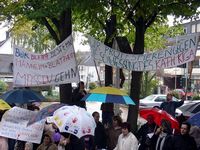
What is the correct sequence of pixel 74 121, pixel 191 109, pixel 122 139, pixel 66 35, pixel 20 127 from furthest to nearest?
pixel 66 35, pixel 191 109, pixel 20 127, pixel 122 139, pixel 74 121

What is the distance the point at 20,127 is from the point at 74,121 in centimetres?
191

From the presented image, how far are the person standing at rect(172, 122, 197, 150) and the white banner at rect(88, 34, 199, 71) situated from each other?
2.16m

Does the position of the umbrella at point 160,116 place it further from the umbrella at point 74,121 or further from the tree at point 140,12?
the tree at point 140,12

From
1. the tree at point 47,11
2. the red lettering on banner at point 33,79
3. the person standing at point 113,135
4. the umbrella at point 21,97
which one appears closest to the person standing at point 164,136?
the person standing at point 113,135

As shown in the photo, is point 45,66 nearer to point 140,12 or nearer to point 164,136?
point 140,12

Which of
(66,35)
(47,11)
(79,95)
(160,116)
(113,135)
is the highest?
(47,11)

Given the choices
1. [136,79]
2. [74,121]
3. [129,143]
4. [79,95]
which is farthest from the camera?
[136,79]

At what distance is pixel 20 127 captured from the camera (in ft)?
27.1

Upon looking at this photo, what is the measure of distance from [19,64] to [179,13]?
14.9 feet

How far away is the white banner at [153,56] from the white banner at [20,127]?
8.89 ft

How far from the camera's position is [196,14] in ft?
39.4

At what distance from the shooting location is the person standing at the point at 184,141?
719 centimetres

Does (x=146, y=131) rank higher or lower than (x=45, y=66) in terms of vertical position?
lower

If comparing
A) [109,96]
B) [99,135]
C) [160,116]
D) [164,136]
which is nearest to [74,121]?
[164,136]
